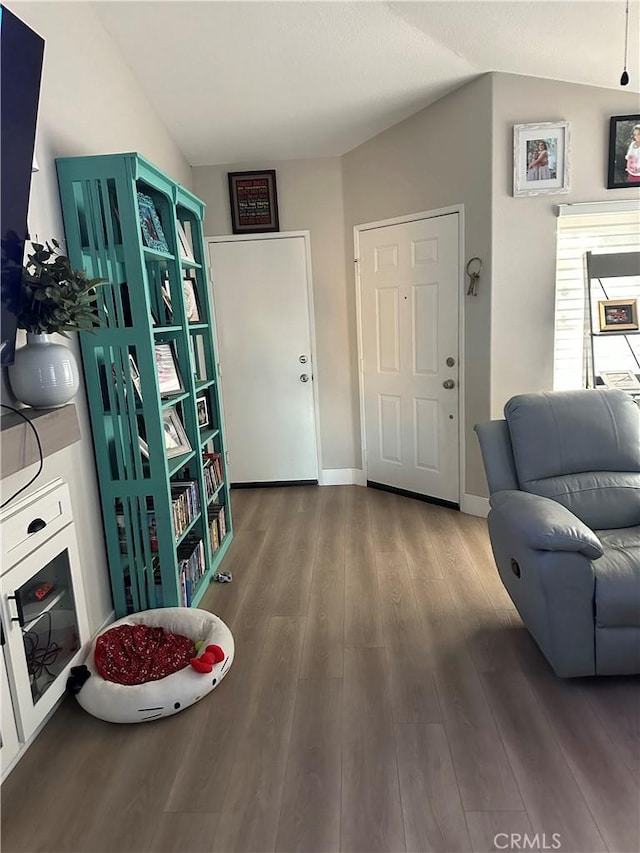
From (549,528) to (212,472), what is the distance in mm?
1966

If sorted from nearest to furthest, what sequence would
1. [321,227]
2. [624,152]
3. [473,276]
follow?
1. [624,152]
2. [473,276]
3. [321,227]

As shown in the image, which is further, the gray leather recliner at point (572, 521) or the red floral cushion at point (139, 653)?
the red floral cushion at point (139, 653)

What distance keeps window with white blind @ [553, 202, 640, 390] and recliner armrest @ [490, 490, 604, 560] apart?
63.0 inches

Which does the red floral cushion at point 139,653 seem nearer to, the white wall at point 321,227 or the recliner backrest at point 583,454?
the recliner backrest at point 583,454

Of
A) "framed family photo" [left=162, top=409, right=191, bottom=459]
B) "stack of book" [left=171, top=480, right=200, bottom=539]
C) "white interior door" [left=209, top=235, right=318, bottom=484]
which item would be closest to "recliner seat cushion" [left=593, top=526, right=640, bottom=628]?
"stack of book" [left=171, top=480, right=200, bottom=539]

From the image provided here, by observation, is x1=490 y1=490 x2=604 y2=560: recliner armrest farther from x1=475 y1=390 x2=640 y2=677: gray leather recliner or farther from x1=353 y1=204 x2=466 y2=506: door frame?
x1=353 y1=204 x2=466 y2=506: door frame

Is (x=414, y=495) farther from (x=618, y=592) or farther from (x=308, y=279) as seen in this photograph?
(x=618, y=592)

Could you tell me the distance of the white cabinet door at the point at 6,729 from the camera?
1.61 meters

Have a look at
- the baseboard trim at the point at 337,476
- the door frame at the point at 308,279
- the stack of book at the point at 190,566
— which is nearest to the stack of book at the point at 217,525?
the stack of book at the point at 190,566

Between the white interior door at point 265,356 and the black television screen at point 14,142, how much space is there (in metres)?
2.61

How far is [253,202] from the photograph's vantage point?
13.6ft

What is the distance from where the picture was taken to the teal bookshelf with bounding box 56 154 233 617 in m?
2.16

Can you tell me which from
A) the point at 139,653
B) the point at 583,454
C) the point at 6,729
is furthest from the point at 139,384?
the point at 583,454

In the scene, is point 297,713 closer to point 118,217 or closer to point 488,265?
point 118,217
